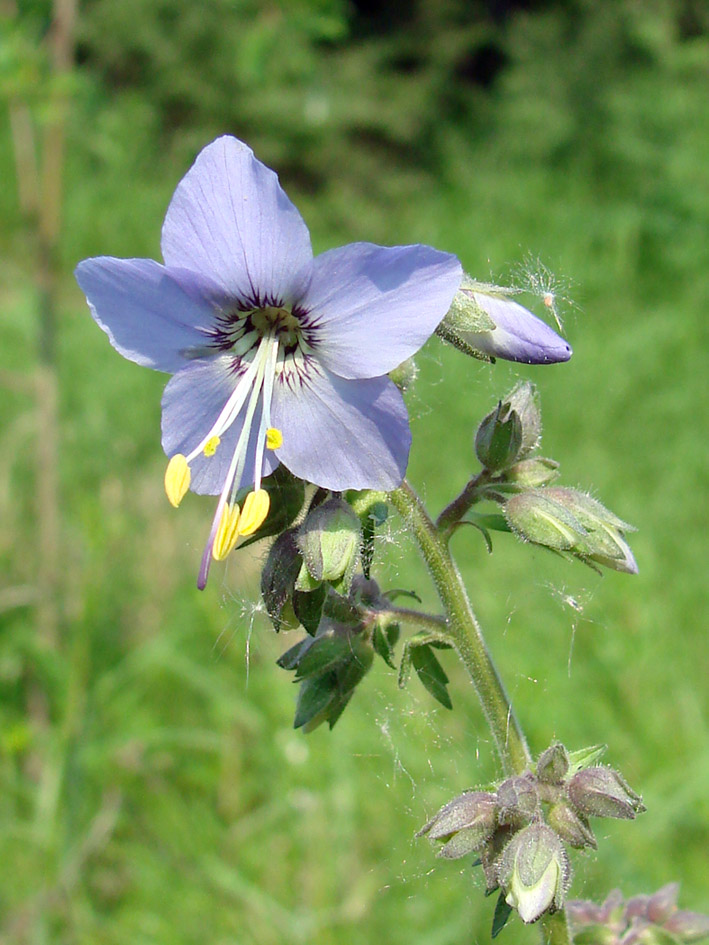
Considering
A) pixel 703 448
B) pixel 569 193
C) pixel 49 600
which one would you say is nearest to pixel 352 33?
pixel 569 193

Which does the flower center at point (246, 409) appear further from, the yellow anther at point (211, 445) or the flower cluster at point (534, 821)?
the flower cluster at point (534, 821)

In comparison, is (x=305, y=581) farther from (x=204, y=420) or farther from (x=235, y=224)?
(x=235, y=224)

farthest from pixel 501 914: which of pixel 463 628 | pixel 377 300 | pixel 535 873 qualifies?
pixel 377 300

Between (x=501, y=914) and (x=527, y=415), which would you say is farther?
(x=527, y=415)

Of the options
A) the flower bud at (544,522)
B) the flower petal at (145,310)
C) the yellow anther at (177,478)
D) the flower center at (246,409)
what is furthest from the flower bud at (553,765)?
the flower petal at (145,310)

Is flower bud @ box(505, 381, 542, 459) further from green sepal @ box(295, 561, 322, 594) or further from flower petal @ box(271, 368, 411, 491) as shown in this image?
green sepal @ box(295, 561, 322, 594)
